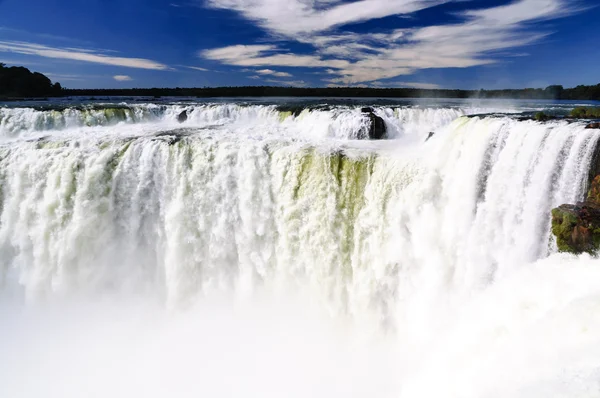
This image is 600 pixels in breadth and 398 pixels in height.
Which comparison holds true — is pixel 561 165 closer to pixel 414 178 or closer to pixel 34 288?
pixel 414 178

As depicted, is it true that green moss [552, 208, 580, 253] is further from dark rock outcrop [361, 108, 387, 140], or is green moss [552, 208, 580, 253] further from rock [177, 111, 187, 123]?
rock [177, 111, 187, 123]

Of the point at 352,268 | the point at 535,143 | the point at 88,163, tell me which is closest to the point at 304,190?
the point at 352,268

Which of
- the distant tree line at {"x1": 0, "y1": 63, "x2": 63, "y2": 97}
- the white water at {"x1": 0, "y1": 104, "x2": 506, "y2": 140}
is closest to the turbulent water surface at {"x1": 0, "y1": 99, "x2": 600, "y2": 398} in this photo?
the white water at {"x1": 0, "y1": 104, "x2": 506, "y2": 140}

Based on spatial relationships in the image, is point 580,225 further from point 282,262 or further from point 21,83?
point 21,83

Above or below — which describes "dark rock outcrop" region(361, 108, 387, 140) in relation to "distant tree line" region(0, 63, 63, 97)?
below

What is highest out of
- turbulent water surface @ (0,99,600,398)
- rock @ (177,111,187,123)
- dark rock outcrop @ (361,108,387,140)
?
rock @ (177,111,187,123)

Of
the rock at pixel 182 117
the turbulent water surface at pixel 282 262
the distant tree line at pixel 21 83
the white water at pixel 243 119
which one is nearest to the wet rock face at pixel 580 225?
the turbulent water surface at pixel 282 262

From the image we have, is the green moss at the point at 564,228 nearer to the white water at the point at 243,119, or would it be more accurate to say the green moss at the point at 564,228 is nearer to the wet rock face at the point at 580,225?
the wet rock face at the point at 580,225
